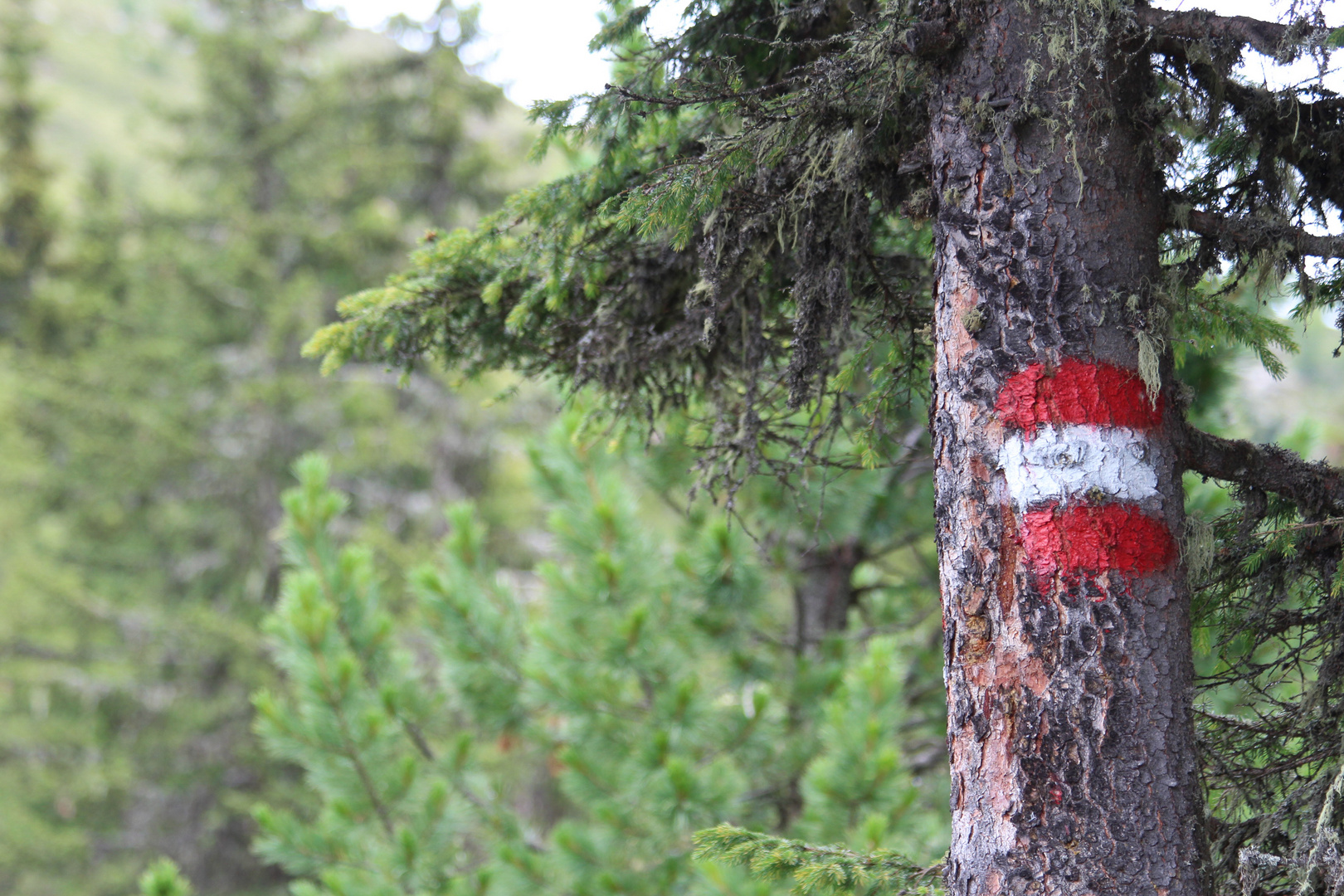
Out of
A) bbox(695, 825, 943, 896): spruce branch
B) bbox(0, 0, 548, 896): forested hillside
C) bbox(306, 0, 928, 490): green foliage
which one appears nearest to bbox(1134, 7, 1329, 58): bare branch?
bbox(306, 0, 928, 490): green foliage

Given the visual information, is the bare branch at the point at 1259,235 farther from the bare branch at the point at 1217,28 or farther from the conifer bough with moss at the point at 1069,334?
the bare branch at the point at 1217,28

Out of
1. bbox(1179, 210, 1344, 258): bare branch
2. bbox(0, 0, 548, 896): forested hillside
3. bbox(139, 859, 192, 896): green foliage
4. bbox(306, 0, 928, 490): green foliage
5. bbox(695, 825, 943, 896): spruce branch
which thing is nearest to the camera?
bbox(1179, 210, 1344, 258): bare branch

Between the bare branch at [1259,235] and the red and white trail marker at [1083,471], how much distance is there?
14.9 inches

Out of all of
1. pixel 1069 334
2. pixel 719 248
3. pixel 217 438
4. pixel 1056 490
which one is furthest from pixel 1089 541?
pixel 217 438

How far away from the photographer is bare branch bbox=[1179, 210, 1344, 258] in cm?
147

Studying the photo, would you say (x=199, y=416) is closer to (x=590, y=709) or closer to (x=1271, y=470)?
(x=590, y=709)

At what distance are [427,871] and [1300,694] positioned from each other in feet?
12.1

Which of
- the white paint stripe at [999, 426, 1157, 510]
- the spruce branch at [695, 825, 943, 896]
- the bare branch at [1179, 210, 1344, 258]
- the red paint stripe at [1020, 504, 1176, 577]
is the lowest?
the spruce branch at [695, 825, 943, 896]

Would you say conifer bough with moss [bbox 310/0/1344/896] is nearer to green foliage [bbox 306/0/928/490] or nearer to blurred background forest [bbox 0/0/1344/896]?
green foliage [bbox 306/0/928/490]

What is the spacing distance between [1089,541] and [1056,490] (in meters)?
0.10

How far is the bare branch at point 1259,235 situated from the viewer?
1467 millimetres

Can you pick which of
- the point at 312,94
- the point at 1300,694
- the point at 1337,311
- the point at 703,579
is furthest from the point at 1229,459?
the point at 312,94

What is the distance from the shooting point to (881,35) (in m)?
1.48

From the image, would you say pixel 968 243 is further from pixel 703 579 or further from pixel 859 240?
pixel 703 579
